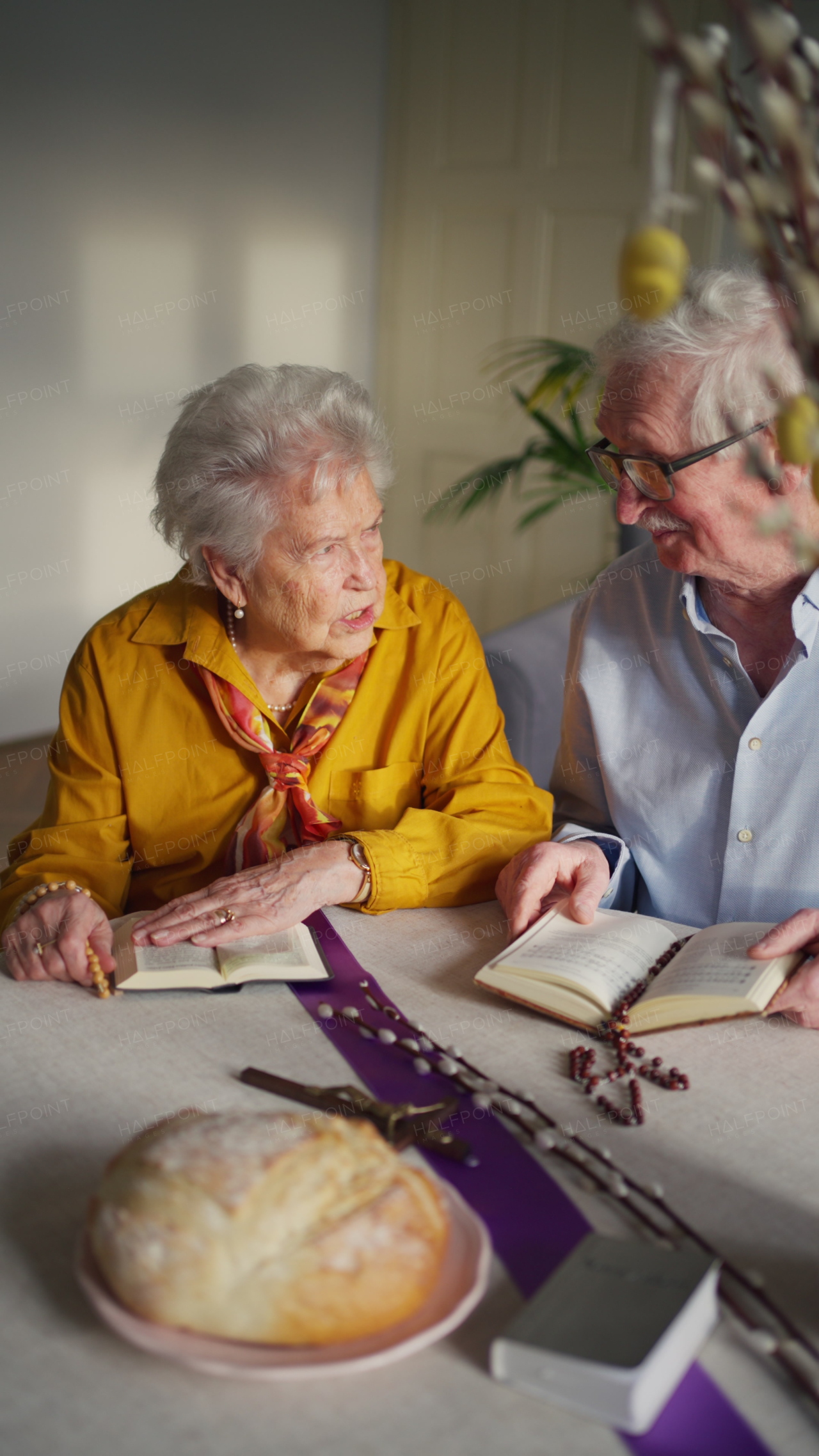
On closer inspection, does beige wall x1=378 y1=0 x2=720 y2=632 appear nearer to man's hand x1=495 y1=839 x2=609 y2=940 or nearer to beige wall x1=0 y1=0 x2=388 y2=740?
beige wall x1=0 y1=0 x2=388 y2=740

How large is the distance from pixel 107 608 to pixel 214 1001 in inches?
153

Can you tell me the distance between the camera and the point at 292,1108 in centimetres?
103

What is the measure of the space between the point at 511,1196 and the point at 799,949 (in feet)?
1.43

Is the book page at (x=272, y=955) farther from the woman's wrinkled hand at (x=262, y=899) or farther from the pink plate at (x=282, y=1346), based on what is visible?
the pink plate at (x=282, y=1346)

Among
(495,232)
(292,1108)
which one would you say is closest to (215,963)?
(292,1108)

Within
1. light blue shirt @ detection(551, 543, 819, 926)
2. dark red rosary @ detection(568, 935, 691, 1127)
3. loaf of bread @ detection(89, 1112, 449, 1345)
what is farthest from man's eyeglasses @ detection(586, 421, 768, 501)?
loaf of bread @ detection(89, 1112, 449, 1345)

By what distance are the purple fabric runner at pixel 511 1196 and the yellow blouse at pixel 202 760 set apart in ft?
1.25

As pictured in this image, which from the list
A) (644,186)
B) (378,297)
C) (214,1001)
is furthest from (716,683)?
(378,297)

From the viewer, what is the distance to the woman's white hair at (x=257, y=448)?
162 cm

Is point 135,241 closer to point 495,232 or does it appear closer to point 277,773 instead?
point 495,232

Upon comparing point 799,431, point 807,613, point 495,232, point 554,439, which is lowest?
point 807,613

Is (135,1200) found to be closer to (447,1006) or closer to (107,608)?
(447,1006)

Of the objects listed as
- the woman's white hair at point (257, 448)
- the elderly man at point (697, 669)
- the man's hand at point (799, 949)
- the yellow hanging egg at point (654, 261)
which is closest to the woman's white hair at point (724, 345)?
the elderly man at point (697, 669)

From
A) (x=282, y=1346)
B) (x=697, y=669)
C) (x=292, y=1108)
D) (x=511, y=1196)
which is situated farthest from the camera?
(x=697, y=669)
